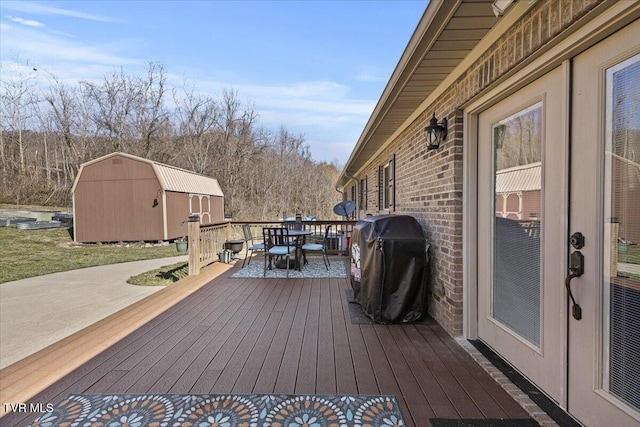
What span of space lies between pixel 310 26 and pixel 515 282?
9995 mm

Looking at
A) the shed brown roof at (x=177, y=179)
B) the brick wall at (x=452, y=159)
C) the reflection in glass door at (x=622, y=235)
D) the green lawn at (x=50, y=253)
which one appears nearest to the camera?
the reflection in glass door at (x=622, y=235)

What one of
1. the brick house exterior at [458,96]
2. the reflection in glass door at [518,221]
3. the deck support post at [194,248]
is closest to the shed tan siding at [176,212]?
the deck support post at [194,248]

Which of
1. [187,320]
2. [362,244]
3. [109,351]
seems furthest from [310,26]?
[109,351]

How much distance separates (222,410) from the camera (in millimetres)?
1898

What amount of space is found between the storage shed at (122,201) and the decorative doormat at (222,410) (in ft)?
39.2

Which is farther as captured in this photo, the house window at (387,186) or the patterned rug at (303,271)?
the patterned rug at (303,271)

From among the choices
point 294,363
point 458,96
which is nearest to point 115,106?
point 458,96

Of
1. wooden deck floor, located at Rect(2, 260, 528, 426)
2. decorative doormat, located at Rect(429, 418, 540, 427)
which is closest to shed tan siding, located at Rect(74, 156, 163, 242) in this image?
wooden deck floor, located at Rect(2, 260, 528, 426)

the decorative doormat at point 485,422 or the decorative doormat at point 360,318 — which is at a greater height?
the decorative doormat at point 485,422

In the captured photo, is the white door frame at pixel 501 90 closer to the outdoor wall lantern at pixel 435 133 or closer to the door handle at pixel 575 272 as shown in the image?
the outdoor wall lantern at pixel 435 133

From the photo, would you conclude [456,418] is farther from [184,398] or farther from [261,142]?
[261,142]

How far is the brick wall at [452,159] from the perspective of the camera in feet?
5.81

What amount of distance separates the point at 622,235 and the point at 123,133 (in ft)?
79.3

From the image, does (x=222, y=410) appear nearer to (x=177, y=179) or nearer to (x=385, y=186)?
(x=385, y=186)
